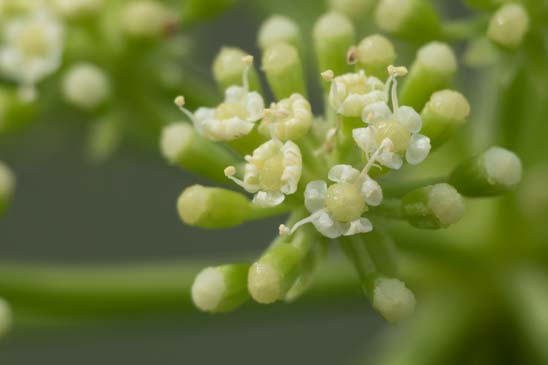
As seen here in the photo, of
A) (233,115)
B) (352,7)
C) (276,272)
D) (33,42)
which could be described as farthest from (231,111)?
(33,42)

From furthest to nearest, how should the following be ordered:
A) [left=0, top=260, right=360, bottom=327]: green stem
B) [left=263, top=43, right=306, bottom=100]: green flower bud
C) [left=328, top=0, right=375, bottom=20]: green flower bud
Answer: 1. [left=0, top=260, right=360, bottom=327]: green stem
2. [left=328, top=0, right=375, bottom=20]: green flower bud
3. [left=263, top=43, right=306, bottom=100]: green flower bud

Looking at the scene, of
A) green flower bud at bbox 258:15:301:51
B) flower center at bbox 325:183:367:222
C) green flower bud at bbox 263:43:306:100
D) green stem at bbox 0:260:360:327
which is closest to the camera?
flower center at bbox 325:183:367:222

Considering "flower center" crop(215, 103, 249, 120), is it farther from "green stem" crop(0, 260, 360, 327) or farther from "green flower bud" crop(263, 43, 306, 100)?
"green stem" crop(0, 260, 360, 327)

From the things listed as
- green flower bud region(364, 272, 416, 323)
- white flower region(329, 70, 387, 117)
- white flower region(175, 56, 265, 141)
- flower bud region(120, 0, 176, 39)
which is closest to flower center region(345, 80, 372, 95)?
white flower region(329, 70, 387, 117)

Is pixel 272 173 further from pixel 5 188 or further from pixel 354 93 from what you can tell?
pixel 5 188

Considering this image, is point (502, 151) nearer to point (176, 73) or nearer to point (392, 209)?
point (392, 209)

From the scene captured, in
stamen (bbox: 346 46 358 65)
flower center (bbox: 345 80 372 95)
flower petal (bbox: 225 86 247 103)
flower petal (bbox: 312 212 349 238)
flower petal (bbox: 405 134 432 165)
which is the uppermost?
flower petal (bbox: 225 86 247 103)

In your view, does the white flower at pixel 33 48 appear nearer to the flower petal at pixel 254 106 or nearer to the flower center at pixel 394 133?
the flower petal at pixel 254 106
